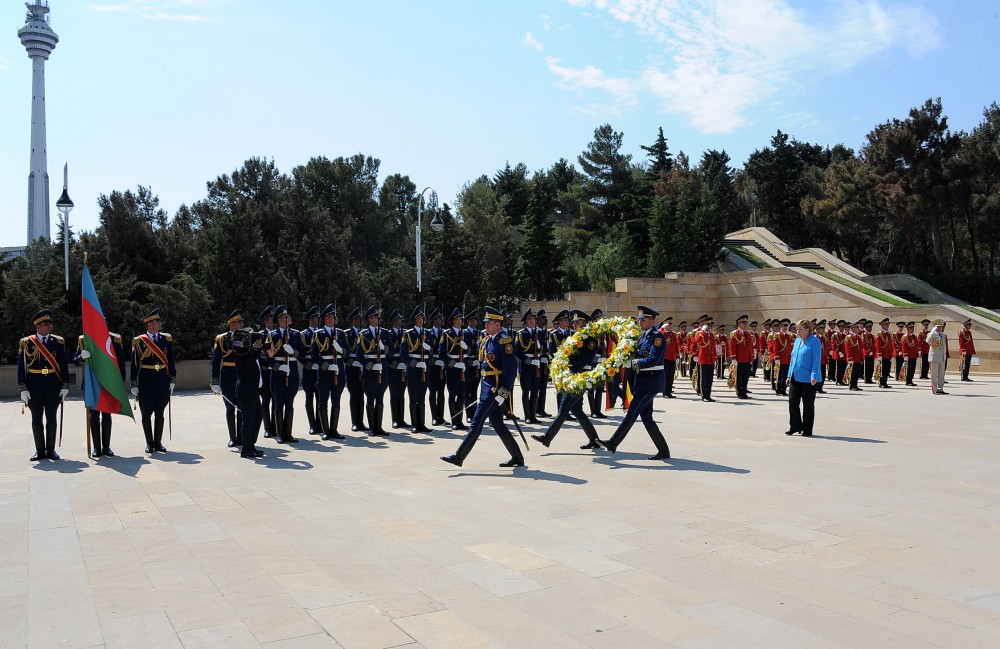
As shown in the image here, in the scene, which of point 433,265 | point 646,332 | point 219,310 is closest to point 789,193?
point 433,265

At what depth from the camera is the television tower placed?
76.8m

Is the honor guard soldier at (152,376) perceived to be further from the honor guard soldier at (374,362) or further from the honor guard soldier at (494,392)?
the honor guard soldier at (494,392)

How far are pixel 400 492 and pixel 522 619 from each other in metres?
3.69

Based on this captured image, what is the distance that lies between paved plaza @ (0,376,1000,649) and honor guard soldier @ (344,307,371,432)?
6.08 ft

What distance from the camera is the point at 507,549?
595 centimetres

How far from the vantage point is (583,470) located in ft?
30.4

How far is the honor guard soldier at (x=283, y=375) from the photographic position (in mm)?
11664

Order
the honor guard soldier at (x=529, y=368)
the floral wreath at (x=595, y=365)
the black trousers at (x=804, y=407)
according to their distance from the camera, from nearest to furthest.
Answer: the floral wreath at (x=595, y=365)
the black trousers at (x=804, y=407)
the honor guard soldier at (x=529, y=368)

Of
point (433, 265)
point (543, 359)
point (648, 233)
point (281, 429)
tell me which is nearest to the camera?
point (281, 429)

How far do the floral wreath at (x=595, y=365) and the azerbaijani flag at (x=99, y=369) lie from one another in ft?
20.3

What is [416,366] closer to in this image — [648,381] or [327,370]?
[327,370]

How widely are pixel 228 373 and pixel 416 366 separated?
9.63 ft

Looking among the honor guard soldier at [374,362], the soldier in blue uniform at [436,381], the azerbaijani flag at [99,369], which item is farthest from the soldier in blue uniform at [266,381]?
the soldier in blue uniform at [436,381]

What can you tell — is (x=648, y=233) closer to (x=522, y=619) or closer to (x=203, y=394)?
(x=203, y=394)
